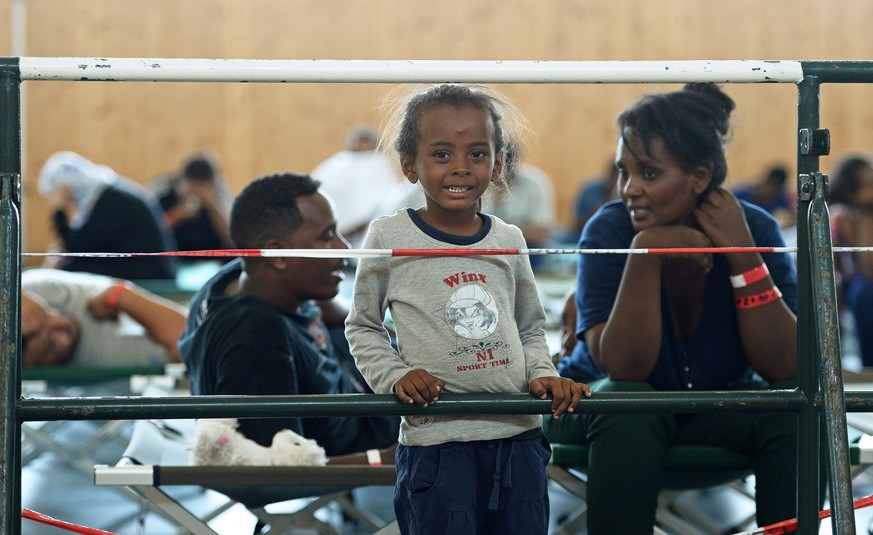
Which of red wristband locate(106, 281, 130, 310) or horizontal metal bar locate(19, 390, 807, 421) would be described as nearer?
horizontal metal bar locate(19, 390, 807, 421)

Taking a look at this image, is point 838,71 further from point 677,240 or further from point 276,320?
point 276,320

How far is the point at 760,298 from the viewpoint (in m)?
1.95

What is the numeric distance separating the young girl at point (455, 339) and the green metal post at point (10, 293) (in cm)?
47

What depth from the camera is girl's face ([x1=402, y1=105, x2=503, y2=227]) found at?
5.04 feet

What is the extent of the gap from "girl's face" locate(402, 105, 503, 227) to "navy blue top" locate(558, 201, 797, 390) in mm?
516

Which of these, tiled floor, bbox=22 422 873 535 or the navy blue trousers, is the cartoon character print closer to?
the navy blue trousers

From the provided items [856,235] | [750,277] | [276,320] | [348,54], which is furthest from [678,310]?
[348,54]

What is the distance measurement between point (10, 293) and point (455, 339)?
61 cm

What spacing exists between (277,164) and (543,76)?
7.38 metres

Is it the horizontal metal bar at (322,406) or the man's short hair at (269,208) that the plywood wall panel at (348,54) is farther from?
the horizontal metal bar at (322,406)

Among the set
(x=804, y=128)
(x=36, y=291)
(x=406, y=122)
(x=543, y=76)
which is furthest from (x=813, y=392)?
(x=36, y=291)

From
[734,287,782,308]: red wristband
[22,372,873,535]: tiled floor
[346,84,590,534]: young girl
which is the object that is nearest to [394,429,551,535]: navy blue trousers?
[346,84,590,534]: young girl

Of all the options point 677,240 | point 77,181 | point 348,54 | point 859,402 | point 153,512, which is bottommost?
point 153,512

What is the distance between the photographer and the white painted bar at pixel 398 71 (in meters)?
1.41
